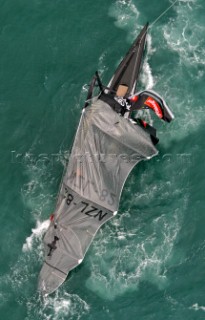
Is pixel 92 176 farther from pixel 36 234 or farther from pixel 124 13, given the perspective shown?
pixel 124 13

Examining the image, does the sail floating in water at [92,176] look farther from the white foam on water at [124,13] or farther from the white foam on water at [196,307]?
the white foam on water at [196,307]

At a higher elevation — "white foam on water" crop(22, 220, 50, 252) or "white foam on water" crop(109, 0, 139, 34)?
"white foam on water" crop(109, 0, 139, 34)

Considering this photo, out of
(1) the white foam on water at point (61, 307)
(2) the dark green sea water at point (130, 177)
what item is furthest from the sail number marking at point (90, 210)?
(1) the white foam on water at point (61, 307)

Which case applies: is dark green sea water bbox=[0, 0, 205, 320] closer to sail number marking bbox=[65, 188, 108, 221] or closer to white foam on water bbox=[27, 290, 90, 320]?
white foam on water bbox=[27, 290, 90, 320]

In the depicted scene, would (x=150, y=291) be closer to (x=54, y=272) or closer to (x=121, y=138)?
(x=54, y=272)

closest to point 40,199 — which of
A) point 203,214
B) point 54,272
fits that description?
point 54,272

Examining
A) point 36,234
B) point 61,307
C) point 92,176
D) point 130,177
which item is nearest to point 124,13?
point 130,177

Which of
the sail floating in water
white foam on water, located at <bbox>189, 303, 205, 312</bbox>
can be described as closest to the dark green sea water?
white foam on water, located at <bbox>189, 303, 205, 312</bbox>
